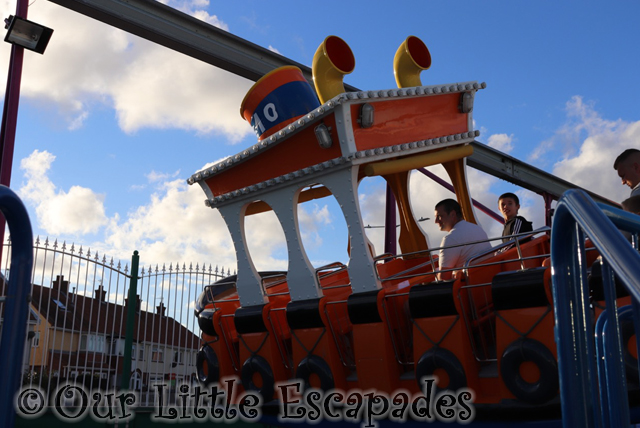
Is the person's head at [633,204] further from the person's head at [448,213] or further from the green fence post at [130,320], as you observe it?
the green fence post at [130,320]

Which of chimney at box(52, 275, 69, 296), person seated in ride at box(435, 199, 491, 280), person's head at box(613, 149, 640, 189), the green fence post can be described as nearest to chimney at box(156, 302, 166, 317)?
the green fence post

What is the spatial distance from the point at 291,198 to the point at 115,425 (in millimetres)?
4166

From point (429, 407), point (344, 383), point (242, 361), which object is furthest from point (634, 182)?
point (242, 361)

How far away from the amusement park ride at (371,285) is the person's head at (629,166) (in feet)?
2.22

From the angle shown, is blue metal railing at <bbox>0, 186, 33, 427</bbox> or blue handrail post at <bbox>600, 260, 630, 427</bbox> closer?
blue handrail post at <bbox>600, 260, 630, 427</bbox>

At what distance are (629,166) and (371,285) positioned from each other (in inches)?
75.5

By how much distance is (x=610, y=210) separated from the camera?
1.59 m

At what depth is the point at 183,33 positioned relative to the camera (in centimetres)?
812

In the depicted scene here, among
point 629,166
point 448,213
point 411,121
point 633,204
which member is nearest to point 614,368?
point 633,204

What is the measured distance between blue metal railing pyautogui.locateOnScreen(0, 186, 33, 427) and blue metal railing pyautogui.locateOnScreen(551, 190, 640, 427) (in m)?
1.66

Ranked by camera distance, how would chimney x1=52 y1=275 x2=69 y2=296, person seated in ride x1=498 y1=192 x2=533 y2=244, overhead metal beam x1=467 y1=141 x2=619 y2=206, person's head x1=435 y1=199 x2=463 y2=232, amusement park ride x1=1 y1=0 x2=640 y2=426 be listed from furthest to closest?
overhead metal beam x1=467 y1=141 x2=619 y2=206 → chimney x1=52 y1=275 x2=69 y2=296 → person seated in ride x1=498 y1=192 x2=533 y2=244 → person's head x1=435 y1=199 x2=463 y2=232 → amusement park ride x1=1 y1=0 x2=640 y2=426

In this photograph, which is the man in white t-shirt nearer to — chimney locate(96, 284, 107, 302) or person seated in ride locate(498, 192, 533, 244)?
person seated in ride locate(498, 192, 533, 244)

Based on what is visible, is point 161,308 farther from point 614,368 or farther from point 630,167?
point 614,368

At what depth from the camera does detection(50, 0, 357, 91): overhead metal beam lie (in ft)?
→ 24.6
